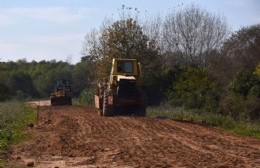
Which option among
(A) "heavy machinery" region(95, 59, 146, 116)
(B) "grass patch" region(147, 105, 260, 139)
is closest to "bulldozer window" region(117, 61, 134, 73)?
(A) "heavy machinery" region(95, 59, 146, 116)

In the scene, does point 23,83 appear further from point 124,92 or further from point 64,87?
point 124,92

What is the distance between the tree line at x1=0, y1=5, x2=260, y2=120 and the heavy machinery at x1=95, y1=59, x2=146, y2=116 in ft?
14.3

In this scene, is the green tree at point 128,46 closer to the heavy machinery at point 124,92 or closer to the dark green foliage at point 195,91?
the dark green foliage at point 195,91

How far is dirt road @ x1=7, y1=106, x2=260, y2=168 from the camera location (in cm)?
1398

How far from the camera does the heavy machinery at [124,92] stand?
106 ft

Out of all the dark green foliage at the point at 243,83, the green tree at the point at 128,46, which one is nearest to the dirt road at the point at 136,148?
the dark green foliage at the point at 243,83

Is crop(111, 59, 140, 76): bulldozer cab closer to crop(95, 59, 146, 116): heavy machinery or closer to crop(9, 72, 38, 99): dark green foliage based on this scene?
crop(95, 59, 146, 116): heavy machinery

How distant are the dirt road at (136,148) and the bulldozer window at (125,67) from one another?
887 centimetres

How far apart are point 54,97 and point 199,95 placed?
21.8m

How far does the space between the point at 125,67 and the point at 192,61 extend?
2593 cm

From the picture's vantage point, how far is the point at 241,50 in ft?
165

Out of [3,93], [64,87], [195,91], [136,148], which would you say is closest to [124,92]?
[195,91]

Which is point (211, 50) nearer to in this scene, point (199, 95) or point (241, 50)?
point (241, 50)

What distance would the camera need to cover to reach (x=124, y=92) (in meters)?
32.6
